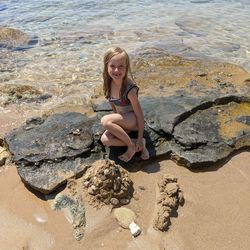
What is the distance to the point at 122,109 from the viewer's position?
12.6ft

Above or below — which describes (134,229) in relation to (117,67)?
below

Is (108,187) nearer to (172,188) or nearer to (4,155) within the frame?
(172,188)

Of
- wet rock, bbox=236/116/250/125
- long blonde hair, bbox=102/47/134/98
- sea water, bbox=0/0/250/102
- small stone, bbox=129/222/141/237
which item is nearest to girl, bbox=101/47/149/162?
long blonde hair, bbox=102/47/134/98

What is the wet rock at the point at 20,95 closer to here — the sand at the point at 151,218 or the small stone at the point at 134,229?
the sand at the point at 151,218

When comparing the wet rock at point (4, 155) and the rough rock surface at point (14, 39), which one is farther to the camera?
the rough rock surface at point (14, 39)

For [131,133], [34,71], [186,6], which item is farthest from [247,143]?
[186,6]

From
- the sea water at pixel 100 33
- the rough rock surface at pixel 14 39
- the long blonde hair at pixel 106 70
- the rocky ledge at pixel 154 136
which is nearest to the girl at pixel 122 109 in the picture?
the long blonde hair at pixel 106 70

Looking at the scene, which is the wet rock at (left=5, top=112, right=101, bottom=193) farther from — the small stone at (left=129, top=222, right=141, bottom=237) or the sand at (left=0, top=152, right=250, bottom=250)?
the small stone at (left=129, top=222, right=141, bottom=237)

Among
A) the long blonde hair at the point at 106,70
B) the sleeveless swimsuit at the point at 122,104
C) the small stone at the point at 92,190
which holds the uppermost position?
the long blonde hair at the point at 106,70

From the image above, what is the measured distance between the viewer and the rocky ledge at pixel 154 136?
3.63 meters

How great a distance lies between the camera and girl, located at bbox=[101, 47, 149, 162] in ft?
11.7

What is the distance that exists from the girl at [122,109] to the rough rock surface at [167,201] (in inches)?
15.8

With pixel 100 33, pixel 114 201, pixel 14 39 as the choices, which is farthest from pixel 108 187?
pixel 100 33

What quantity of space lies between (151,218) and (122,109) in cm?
122
